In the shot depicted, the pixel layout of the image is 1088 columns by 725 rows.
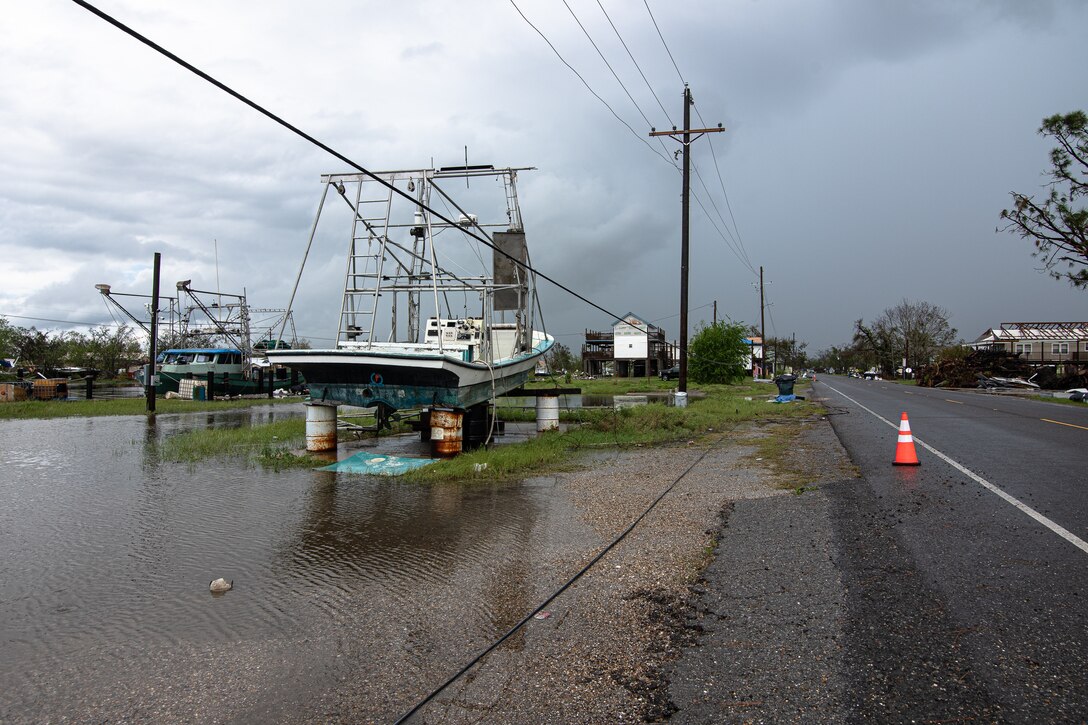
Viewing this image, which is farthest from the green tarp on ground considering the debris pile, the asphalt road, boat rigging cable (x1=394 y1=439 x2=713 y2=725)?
the debris pile

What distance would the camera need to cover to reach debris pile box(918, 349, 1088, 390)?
3934 cm

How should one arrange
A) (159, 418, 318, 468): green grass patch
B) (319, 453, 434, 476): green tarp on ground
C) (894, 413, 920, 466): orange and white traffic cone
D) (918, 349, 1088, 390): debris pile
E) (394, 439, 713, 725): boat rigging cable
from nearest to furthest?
(394, 439, 713, 725): boat rigging cable, (894, 413, 920, 466): orange and white traffic cone, (319, 453, 434, 476): green tarp on ground, (159, 418, 318, 468): green grass patch, (918, 349, 1088, 390): debris pile

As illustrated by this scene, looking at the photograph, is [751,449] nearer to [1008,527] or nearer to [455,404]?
[455,404]

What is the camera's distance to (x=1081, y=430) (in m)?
13.0

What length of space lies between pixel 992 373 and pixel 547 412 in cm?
4158

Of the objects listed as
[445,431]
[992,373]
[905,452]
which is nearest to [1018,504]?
[905,452]

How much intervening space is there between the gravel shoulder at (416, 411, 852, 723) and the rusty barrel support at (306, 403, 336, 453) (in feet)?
21.1

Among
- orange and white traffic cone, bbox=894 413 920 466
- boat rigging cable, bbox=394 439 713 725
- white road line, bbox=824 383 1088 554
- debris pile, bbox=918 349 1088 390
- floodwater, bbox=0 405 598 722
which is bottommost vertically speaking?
floodwater, bbox=0 405 598 722

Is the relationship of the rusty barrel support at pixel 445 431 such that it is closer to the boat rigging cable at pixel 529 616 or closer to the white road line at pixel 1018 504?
the boat rigging cable at pixel 529 616

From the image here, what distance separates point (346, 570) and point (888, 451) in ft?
29.1

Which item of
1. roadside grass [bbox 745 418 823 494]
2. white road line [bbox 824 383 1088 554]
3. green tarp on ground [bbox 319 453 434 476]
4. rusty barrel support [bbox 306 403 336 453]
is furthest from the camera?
rusty barrel support [bbox 306 403 336 453]

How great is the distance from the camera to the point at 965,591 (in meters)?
4.08

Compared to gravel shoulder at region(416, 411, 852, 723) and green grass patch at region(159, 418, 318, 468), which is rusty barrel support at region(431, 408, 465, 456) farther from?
gravel shoulder at region(416, 411, 852, 723)

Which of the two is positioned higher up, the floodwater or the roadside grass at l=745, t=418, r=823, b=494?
the roadside grass at l=745, t=418, r=823, b=494
